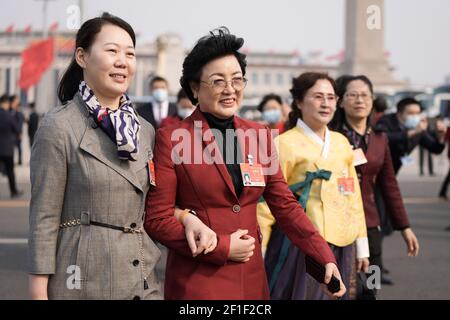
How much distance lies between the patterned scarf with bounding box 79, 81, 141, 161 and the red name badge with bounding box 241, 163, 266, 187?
0.38 meters

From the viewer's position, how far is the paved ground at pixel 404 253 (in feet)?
21.1

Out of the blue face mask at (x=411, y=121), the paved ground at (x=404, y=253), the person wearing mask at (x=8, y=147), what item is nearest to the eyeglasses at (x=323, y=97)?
the paved ground at (x=404, y=253)

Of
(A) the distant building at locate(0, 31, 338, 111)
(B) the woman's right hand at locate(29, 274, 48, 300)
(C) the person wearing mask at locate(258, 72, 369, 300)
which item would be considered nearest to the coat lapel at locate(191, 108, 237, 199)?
(B) the woman's right hand at locate(29, 274, 48, 300)

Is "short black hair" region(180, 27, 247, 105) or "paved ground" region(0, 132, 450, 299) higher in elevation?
"short black hair" region(180, 27, 247, 105)

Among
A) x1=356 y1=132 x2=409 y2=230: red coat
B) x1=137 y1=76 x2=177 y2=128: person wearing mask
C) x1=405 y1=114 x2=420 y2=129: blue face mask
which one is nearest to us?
x1=356 y1=132 x2=409 y2=230: red coat

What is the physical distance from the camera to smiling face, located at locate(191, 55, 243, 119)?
2.90 metres

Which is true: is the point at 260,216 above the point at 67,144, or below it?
below

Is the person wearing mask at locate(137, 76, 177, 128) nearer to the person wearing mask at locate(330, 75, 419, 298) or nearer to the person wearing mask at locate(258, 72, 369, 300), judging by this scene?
the person wearing mask at locate(330, 75, 419, 298)

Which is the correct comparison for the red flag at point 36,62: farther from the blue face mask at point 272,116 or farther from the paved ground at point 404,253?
the blue face mask at point 272,116

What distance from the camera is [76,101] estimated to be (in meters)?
2.80

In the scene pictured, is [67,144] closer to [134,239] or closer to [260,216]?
[134,239]

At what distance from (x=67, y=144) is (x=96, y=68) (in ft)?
0.94

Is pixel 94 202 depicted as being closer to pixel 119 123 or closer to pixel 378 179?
pixel 119 123
